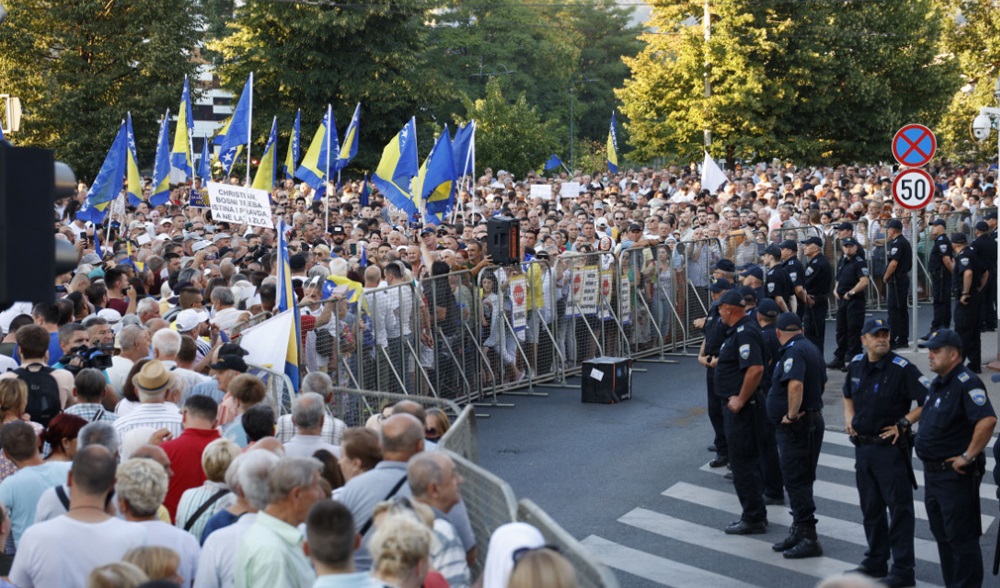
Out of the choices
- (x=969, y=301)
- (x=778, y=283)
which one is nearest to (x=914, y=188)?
(x=969, y=301)

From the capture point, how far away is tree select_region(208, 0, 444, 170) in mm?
48625

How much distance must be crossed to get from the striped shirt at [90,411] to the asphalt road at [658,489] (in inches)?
156

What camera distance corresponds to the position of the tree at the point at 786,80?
45281 millimetres

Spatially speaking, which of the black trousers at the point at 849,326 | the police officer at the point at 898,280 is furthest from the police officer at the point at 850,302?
the police officer at the point at 898,280

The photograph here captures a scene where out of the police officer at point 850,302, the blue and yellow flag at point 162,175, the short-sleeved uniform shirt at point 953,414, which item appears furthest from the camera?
the blue and yellow flag at point 162,175

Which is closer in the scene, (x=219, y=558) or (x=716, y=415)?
(x=219, y=558)

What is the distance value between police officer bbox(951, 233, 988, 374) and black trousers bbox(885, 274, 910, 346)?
1315mm

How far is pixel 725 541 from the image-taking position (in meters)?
11.1

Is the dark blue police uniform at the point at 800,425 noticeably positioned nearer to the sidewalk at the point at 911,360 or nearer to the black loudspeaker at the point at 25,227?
the sidewalk at the point at 911,360

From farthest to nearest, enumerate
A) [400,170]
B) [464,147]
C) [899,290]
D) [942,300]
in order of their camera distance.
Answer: [464,147] < [400,170] < [942,300] < [899,290]

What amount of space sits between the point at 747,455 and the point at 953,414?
236 cm

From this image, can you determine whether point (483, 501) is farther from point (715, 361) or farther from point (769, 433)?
point (715, 361)

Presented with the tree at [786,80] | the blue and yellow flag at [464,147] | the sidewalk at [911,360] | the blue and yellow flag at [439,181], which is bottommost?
the sidewalk at [911,360]

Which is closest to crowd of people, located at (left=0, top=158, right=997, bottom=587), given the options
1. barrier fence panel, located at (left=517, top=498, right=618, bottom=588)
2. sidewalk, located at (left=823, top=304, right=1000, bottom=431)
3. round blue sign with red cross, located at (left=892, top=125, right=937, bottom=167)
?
barrier fence panel, located at (left=517, top=498, right=618, bottom=588)
